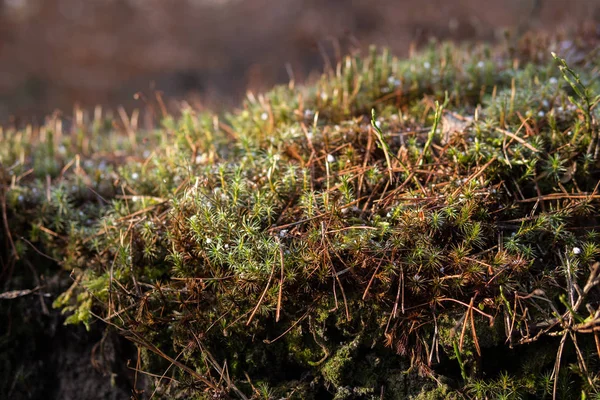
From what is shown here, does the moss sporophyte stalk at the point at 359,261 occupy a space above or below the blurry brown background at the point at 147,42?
below

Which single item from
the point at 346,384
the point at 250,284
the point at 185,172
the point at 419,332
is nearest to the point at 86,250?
the point at 185,172

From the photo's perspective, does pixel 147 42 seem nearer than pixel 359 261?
No

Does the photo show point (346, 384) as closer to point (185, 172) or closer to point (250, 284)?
point (250, 284)

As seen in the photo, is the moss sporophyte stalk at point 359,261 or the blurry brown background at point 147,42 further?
the blurry brown background at point 147,42

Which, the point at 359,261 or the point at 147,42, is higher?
the point at 147,42
